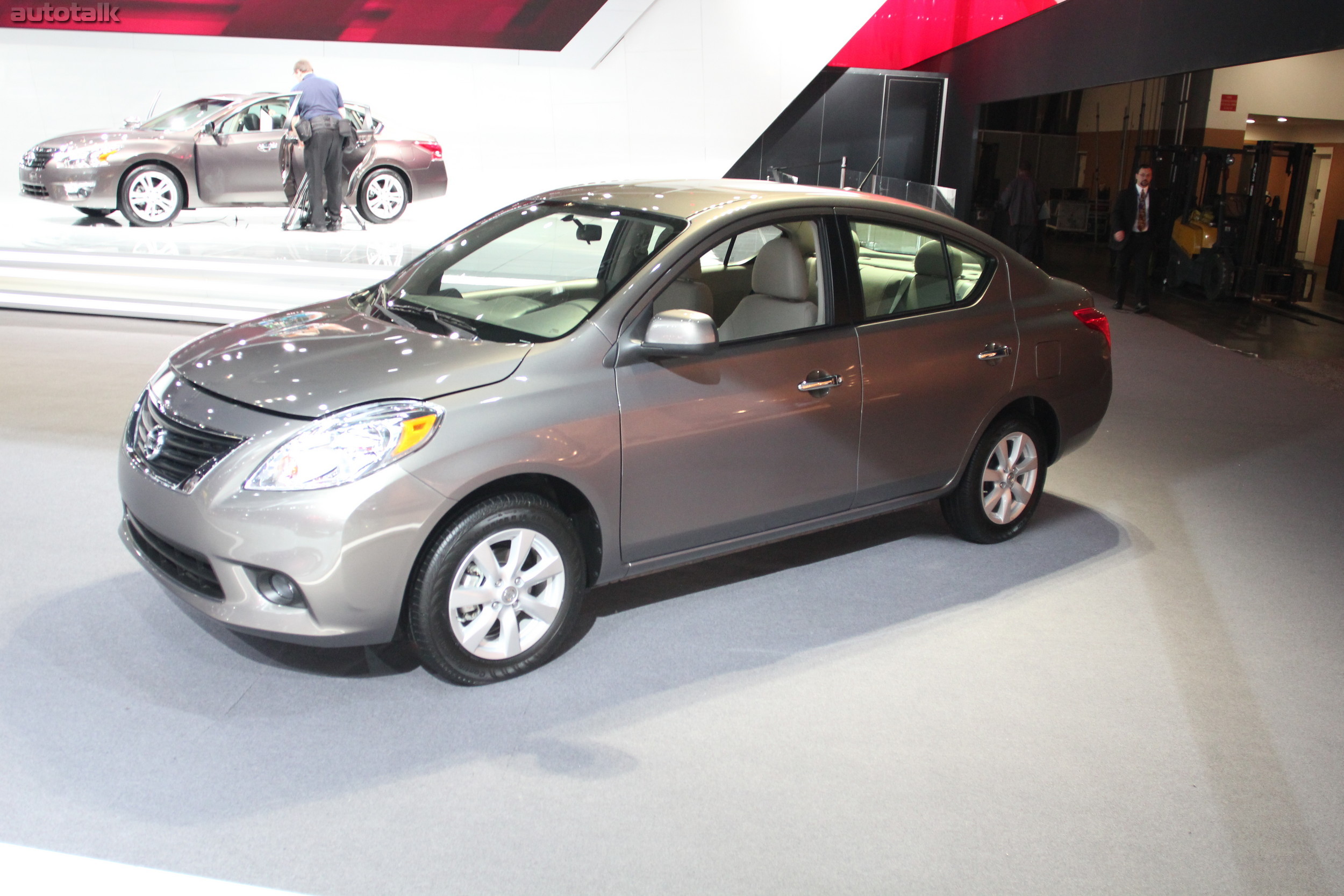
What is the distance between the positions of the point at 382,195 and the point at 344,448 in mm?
8465

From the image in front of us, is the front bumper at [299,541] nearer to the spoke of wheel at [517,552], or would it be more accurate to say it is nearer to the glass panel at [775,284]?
the spoke of wheel at [517,552]

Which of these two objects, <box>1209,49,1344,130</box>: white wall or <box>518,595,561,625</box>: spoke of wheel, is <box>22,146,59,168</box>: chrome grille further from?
<box>1209,49,1344,130</box>: white wall

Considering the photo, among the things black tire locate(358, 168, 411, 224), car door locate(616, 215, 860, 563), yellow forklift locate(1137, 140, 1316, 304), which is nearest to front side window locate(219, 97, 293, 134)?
black tire locate(358, 168, 411, 224)

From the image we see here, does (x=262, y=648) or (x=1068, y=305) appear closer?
(x=262, y=648)

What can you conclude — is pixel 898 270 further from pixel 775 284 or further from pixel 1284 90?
pixel 1284 90

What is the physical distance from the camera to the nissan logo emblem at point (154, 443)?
3.04 meters

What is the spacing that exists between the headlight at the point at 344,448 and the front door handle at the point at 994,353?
2.23 m

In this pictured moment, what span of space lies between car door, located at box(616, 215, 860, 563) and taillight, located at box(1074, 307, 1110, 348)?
1.34 metres

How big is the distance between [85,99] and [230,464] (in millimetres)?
9201

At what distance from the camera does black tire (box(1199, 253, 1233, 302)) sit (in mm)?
11703

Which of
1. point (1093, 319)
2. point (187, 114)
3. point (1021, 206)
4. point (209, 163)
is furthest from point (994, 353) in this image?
point (1021, 206)

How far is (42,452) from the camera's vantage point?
512cm

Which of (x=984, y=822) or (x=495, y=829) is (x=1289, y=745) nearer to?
(x=984, y=822)

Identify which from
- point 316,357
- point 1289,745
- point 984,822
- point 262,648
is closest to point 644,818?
point 984,822
